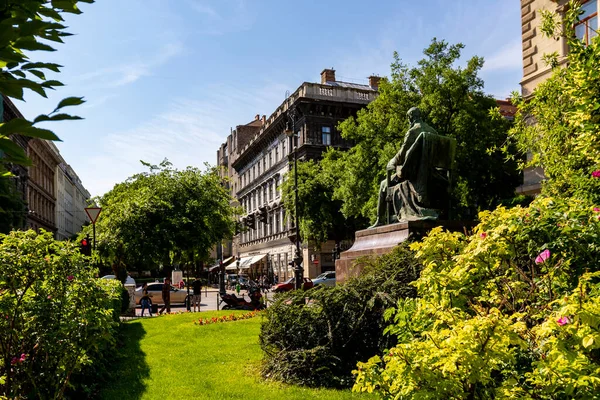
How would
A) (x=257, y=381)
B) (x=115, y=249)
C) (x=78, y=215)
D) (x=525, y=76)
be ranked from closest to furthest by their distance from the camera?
(x=257, y=381) < (x=525, y=76) < (x=115, y=249) < (x=78, y=215)

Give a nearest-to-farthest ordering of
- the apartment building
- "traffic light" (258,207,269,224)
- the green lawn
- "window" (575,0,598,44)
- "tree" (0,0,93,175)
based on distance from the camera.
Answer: "tree" (0,0,93,175) → the green lawn → "window" (575,0,598,44) → the apartment building → "traffic light" (258,207,269,224)

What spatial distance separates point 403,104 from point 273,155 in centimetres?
2960

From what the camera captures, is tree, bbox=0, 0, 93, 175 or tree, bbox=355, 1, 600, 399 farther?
tree, bbox=355, 1, 600, 399

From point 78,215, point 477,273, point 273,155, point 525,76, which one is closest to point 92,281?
point 477,273

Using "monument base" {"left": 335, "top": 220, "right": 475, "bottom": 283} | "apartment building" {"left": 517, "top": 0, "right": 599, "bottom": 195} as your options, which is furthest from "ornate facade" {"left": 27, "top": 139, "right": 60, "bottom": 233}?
"monument base" {"left": 335, "top": 220, "right": 475, "bottom": 283}

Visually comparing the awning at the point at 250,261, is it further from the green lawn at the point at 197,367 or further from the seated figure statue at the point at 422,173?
the seated figure statue at the point at 422,173

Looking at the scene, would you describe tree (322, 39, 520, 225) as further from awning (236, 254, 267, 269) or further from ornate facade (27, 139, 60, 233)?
ornate facade (27, 139, 60, 233)

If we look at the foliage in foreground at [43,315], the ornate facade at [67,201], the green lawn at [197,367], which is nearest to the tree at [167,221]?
the green lawn at [197,367]

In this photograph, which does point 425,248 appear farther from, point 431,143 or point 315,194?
point 315,194

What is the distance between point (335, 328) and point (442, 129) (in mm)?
20159

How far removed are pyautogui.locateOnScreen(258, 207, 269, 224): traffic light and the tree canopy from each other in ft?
91.9

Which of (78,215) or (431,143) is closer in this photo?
(431,143)

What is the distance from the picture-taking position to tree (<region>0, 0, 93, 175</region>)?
5.90ft

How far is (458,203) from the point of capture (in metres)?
27.4
